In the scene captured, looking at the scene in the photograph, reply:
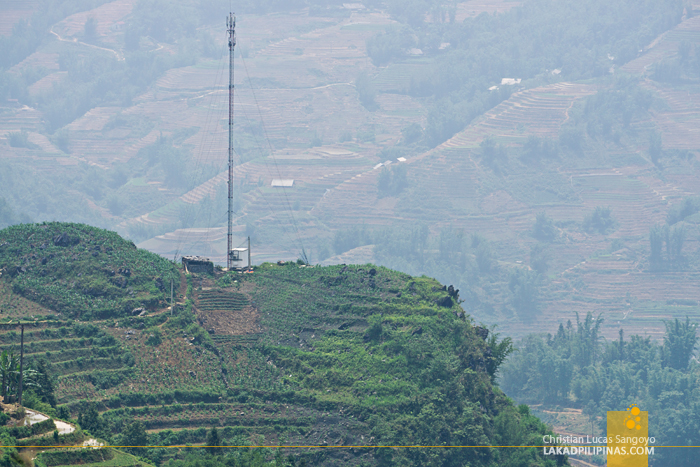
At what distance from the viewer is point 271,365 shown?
88.3 meters

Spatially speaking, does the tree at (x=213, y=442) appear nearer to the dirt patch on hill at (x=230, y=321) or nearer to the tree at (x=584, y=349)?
the dirt patch on hill at (x=230, y=321)

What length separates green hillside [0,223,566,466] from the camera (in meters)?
78.6

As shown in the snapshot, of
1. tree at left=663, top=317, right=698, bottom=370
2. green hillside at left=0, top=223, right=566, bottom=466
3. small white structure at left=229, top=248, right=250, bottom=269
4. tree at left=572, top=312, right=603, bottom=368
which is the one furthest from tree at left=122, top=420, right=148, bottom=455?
tree at left=663, top=317, right=698, bottom=370

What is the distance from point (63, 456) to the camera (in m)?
62.3

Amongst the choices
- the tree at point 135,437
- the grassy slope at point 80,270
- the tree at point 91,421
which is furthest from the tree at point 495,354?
the tree at point 91,421

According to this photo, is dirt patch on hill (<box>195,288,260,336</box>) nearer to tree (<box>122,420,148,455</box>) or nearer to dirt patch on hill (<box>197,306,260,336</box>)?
dirt patch on hill (<box>197,306,260,336</box>)

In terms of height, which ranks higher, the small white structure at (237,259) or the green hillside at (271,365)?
the small white structure at (237,259)

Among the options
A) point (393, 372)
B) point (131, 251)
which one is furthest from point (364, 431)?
point (131, 251)

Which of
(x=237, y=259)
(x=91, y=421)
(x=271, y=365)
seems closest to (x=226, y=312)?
(x=271, y=365)

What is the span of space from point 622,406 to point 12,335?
85.6m

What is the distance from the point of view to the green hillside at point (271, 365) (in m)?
78.6

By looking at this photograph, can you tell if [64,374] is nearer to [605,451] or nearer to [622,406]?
[605,451]

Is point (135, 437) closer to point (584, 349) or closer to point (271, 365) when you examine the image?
point (271, 365)

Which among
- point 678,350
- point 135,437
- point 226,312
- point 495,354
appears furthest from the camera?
point 678,350
